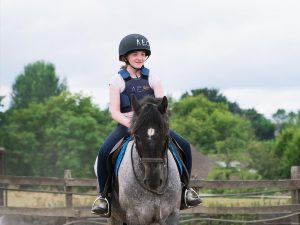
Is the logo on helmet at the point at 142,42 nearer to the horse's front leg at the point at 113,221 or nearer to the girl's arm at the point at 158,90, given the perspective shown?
the girl's arm at the point at 158,90

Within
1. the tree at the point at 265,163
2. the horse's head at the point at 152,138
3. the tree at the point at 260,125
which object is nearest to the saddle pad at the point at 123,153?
the horse's head at the point at 152,138

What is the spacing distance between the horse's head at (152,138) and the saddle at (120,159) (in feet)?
2.47

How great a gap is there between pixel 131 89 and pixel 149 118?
1115mm

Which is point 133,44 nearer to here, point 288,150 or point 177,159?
point 177,159

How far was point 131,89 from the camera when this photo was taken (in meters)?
7.57

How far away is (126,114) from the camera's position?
752cm

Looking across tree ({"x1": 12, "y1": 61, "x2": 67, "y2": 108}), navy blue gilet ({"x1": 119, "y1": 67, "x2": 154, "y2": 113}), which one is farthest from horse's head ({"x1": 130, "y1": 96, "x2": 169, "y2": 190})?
tree ({"x1": 12, "y1": 61, "x2": 67, "y2": 108})

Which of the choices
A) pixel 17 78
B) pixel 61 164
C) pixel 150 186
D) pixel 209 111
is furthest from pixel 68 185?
pixel 17 78

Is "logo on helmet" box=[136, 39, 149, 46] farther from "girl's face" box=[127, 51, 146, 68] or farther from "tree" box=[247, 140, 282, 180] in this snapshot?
"tree" box=[247, 140, 282, 180]

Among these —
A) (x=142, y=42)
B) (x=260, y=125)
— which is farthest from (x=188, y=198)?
(x=260, y=125)

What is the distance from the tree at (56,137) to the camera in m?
52.7

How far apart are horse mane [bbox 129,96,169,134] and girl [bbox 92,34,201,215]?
0.83 metres

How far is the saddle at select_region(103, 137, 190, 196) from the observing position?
7.42m

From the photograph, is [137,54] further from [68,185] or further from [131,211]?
[68,185]
